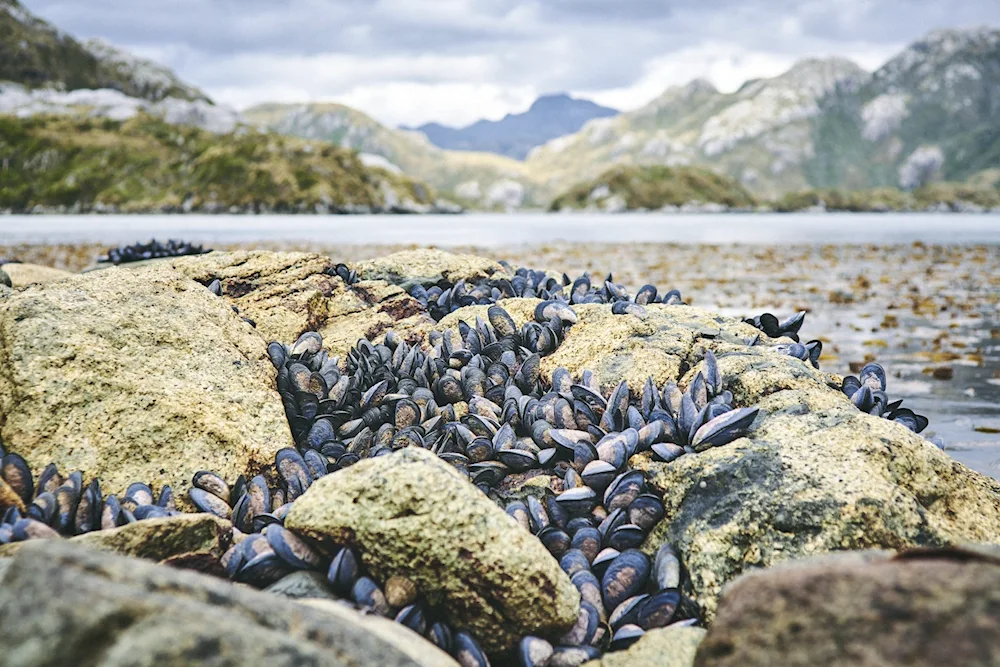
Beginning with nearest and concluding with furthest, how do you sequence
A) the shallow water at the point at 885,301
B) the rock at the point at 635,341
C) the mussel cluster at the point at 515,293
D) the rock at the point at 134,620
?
the rock at the point at 134,620 < the rock at the point at 635,341 < the mussel cluster at the point at 515,293 < the shallow water at the point at 885,301

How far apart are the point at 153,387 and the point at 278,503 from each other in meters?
1.13

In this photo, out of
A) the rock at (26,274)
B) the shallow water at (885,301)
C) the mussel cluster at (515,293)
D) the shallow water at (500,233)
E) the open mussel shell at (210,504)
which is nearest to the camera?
the open mussel shell at (210,504)

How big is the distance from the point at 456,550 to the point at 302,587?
2.23 feet

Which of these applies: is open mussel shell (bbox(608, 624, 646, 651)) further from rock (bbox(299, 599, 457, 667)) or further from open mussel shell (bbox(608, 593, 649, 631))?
rock (bbox(299, 599, 457, 667))

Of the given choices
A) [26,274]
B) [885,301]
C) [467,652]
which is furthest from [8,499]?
[885,301]

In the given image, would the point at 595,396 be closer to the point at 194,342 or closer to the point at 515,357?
the point at 515,357

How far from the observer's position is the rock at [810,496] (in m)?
3.14

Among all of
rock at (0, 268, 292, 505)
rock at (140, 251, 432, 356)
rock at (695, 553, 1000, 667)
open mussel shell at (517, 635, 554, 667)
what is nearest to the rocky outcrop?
open mussel shell at (517, 635, 554, 667)

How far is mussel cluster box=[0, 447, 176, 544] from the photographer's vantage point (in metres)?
3.29

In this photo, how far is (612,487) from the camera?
12.0ft

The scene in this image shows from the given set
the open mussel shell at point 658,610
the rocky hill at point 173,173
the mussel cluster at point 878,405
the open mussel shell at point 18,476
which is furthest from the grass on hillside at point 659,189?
the open mussel shell at point 18,476

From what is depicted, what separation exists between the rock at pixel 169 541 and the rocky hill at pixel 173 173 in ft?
483

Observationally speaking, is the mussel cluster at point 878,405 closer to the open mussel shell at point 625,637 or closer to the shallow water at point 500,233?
the open mussel shell at point 625,637

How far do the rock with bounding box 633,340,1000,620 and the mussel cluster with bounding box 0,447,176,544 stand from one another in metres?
2.64
